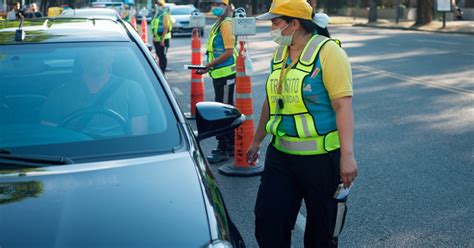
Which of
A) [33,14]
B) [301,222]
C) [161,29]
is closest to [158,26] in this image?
[161,29]

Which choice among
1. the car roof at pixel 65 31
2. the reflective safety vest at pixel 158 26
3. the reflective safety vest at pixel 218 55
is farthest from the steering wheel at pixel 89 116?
the reflective safety vest at pixel 158 26

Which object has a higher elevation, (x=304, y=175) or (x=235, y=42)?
(x=235, y=42)

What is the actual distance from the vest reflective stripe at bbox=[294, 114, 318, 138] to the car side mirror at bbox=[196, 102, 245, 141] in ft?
1.27

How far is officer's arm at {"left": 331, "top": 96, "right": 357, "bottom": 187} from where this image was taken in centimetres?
396

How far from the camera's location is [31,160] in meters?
3.58

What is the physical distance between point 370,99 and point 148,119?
9.69 meters

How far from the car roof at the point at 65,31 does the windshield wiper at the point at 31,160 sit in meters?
0.95

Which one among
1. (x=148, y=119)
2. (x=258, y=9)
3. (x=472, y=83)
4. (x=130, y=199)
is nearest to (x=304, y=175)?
(x=148, y=119)

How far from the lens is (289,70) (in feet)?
13.6

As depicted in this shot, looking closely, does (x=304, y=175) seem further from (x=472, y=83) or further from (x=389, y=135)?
(x=472, y=83)

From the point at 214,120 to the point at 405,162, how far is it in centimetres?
454

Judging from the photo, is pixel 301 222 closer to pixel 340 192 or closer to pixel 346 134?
pixel 340 192

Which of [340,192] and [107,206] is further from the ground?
[107,206]

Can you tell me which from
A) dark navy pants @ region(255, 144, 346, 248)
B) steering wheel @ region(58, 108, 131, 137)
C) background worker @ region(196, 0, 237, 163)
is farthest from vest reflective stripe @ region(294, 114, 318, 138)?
background worker @ region(196, 0, 237, 163)
